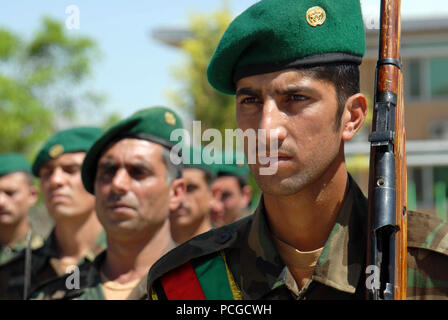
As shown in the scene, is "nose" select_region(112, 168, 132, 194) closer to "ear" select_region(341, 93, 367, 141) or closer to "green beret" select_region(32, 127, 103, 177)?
"ear" select_region(341, 93, 367, 141)

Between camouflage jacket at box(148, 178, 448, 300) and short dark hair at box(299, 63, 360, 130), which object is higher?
short dark hair at box(299, 63, 360, 130)

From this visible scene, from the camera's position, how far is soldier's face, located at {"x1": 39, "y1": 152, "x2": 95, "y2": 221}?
5.51 meters

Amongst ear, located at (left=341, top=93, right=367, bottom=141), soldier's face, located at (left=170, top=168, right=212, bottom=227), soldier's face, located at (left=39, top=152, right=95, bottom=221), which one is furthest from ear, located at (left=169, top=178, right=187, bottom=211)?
soldier's face, located at (left=170, top=168, right=212, bottom=227)

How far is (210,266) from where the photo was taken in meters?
2.77

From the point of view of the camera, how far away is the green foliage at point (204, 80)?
15086mm

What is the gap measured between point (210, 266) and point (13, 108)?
16.7m

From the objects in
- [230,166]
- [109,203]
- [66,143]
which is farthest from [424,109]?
[109,203]

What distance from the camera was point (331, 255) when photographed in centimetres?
254

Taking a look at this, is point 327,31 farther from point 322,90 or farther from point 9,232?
point 9,232

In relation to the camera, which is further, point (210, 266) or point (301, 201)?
point (210, 266)

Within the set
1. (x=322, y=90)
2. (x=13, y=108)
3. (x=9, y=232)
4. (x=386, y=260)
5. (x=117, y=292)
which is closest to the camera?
(x=386, y=260)

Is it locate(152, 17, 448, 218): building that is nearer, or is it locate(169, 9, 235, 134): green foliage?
locate(169, 9, 235, 134): green foliage

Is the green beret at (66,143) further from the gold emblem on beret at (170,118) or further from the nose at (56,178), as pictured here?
the gold emblem on beret at (170,118)

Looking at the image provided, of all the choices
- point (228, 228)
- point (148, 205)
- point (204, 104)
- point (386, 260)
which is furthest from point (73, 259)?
point (204, 104)
